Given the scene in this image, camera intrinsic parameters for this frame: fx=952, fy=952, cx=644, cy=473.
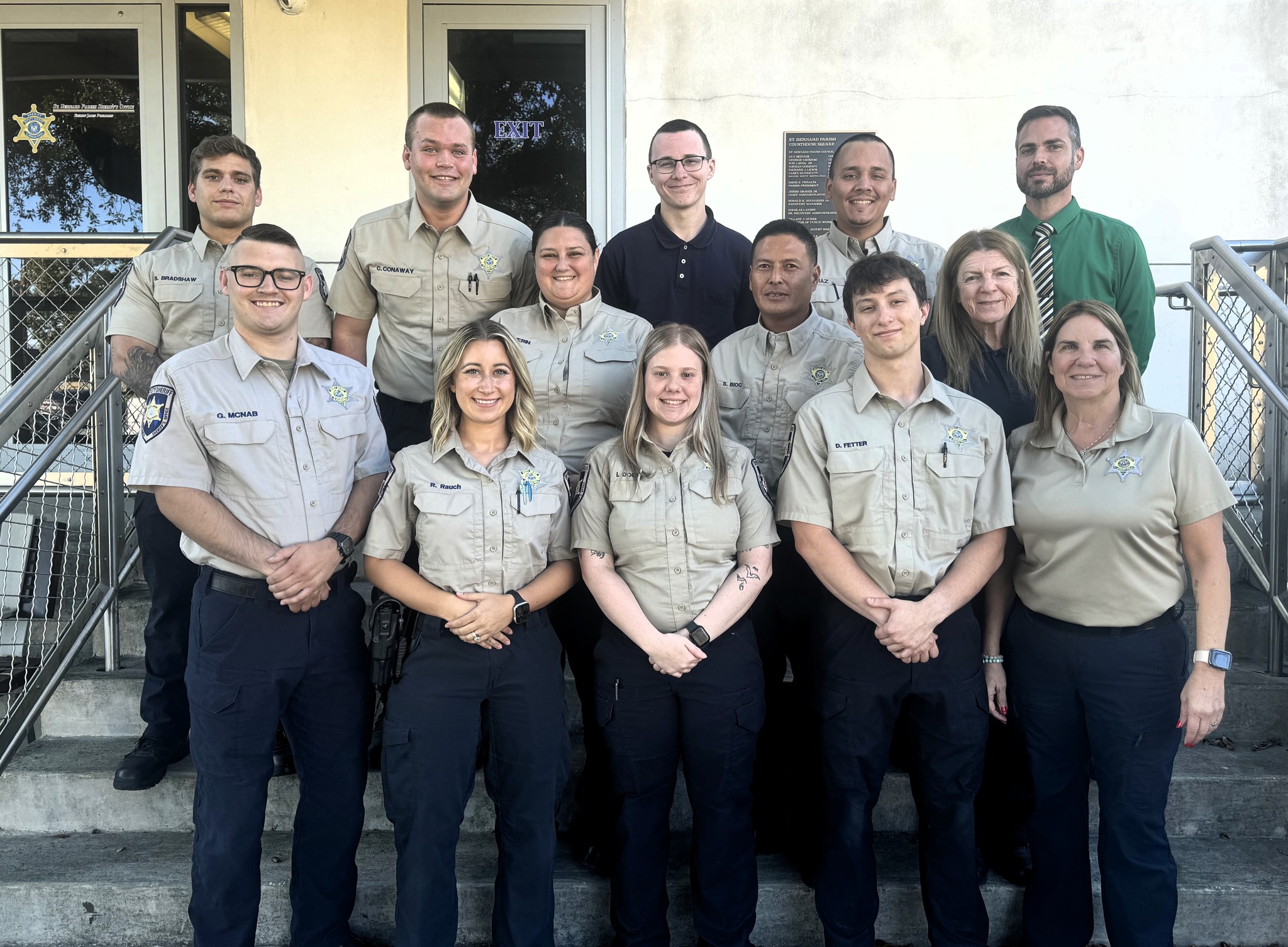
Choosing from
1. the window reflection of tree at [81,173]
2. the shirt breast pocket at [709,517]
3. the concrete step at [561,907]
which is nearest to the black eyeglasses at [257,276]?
the shirt breast pocket at [709,517]

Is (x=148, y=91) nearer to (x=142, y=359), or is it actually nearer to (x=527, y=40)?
(x=527, y=40)

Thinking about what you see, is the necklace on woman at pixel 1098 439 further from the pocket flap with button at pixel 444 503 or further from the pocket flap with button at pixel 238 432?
the pocket flap with button at pixel 238 432

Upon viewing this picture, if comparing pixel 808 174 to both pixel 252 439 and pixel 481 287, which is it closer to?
pixel 481 287

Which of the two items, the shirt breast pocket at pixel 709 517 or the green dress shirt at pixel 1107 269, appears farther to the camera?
the green dress shirt at pixel 1107 269

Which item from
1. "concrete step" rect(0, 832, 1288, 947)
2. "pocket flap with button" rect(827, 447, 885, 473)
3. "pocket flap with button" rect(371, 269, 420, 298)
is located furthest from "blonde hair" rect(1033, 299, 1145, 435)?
"pocket flap with button" rect(371, 269, 420, 298)

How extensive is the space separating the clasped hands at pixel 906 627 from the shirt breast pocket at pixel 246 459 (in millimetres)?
1567

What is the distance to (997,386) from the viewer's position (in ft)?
9.32

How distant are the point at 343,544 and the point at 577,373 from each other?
33.4 inches

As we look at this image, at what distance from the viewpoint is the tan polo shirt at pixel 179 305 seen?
129 inches

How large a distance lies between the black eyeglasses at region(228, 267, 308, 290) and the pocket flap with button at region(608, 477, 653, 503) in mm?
1009

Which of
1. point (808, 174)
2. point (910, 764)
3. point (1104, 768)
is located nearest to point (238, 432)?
point (910, 764)

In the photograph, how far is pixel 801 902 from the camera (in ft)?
9.02

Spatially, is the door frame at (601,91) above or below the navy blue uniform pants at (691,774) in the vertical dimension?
above

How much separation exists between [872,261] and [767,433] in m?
0.61
